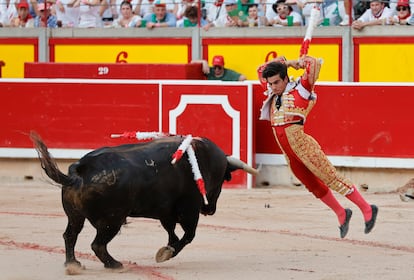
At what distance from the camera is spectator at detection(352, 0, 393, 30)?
488 inches

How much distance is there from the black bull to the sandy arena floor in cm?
25

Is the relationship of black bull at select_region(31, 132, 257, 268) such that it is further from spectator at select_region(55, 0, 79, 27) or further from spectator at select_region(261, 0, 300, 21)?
spectator at select_region(55, 0, 79, 27)

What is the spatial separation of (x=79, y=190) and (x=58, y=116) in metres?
5.51

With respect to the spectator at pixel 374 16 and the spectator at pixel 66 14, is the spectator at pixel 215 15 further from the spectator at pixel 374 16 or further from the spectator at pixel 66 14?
the spectator at pixel 66 14

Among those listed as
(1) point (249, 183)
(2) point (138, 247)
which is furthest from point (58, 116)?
(2) point (138, 247)

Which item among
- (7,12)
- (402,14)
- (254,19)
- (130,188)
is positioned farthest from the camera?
(7,12)

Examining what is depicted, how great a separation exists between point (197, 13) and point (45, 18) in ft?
6.73

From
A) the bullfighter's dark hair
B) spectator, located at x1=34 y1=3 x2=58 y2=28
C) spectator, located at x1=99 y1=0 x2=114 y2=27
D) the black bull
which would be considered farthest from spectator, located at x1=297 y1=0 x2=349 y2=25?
the black bull

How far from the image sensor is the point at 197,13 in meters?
13.4

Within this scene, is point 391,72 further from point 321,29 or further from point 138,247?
point 138,247

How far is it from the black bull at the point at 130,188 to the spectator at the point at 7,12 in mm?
8138

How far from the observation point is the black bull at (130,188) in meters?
6.18

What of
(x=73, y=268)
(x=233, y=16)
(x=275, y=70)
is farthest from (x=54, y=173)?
(x=233, y=16)

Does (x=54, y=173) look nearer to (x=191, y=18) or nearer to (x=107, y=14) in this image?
(x=191, y=18)
